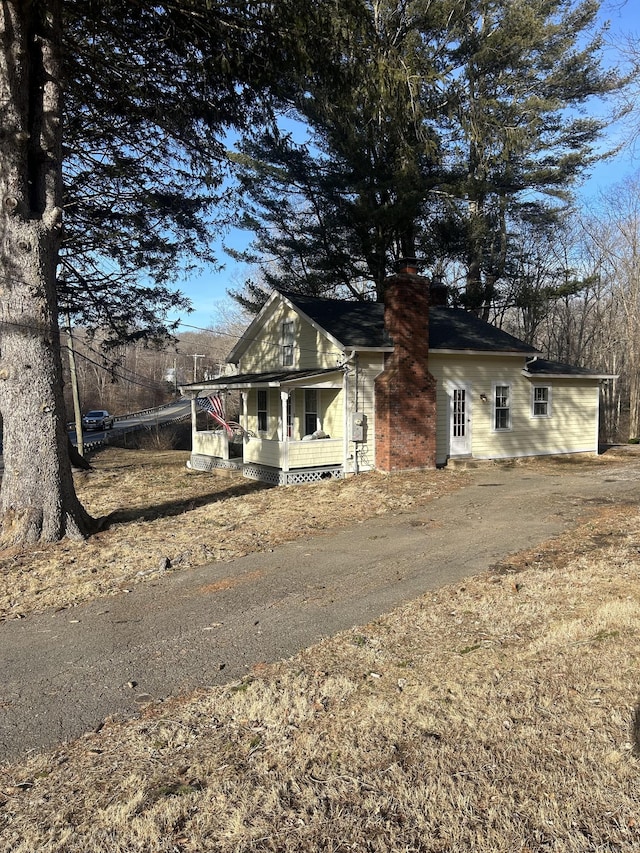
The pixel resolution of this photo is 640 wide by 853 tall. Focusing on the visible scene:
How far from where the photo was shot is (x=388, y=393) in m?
13.8

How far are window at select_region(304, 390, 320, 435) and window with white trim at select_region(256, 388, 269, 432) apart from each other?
1679mm

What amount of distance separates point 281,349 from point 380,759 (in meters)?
14.9

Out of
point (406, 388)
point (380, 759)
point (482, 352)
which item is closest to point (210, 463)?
point (406, 388)

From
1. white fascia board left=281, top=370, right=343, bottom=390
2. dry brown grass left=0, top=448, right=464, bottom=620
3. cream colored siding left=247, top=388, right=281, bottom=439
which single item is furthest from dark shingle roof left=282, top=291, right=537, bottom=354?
dry brown grass left=0, top=448, right=464, bottom=620

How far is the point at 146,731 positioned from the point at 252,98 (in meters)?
9.57

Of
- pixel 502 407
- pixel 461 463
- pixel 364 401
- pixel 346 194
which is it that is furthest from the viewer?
pixel 346 194

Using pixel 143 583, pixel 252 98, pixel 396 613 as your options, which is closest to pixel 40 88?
pixel 252 98

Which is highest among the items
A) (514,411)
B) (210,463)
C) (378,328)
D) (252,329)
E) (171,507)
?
(252,329)

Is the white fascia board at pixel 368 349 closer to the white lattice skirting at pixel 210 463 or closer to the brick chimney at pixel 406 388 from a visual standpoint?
the brick chimney at pixel 406 388

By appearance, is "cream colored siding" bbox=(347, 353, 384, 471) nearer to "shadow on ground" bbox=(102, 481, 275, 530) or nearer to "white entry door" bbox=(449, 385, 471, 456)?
"shadow on ground" bbox=(102, 481, 275, 530)

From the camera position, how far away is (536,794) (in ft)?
8.13

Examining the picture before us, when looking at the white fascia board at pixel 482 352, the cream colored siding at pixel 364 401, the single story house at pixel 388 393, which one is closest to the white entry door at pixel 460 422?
the single story house at pixel 388 393

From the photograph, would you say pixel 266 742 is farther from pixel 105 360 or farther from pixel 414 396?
pixel 105 360

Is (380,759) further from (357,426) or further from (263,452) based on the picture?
(263,452)
